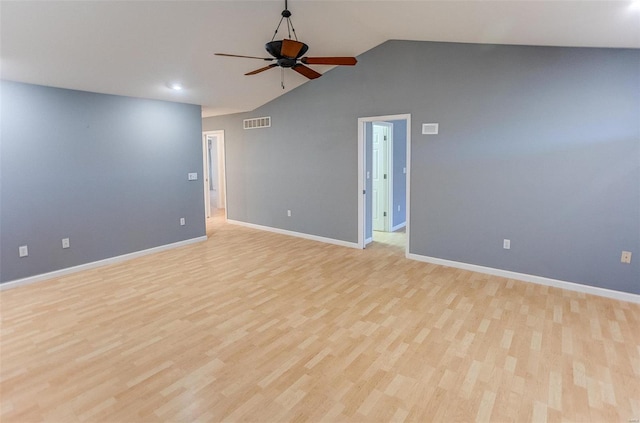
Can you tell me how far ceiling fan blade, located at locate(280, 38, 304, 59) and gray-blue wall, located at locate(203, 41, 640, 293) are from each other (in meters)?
2.39

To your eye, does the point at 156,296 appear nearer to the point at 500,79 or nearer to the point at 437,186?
the point at 437,186

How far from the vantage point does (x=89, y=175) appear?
4.50 meters

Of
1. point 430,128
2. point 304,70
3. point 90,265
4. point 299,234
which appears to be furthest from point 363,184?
point 90,265

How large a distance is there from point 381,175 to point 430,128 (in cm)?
190

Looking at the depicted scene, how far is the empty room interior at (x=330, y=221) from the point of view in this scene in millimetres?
2215

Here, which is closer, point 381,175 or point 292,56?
point 292,56

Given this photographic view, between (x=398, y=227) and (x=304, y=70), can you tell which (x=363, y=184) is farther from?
(x=304, y=70)

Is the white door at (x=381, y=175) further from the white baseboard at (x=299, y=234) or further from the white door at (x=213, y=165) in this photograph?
the white door at (x=213, y=165)

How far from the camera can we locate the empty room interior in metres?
2.21

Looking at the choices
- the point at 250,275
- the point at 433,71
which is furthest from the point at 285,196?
the point at 433,71

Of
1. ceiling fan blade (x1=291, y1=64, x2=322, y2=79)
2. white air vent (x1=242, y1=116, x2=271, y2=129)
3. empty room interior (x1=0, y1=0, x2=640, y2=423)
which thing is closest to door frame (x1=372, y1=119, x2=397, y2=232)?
empty room interior (x1=0, y1=0, x2=640, y2=423)

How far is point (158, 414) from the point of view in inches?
76.3

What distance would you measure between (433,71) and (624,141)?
2193mm

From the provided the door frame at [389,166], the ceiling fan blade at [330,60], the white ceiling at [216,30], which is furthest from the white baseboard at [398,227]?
the ceiling fan blade at [330,60]
